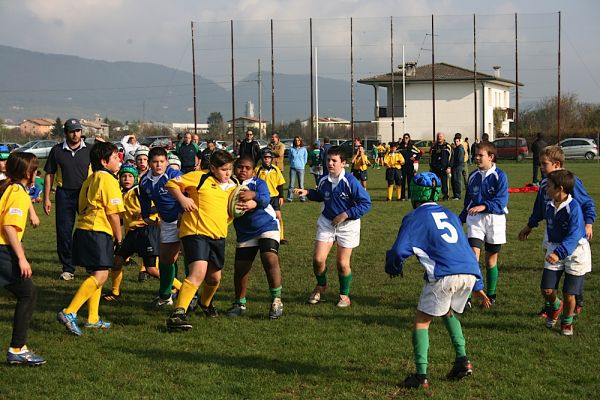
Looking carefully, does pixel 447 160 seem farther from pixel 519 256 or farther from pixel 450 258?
pixel 450 258

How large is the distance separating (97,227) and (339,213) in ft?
8.96

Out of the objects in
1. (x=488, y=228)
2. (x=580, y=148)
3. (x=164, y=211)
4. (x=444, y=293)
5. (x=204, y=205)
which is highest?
(x=580, y=148)

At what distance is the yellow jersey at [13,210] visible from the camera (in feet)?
21.7

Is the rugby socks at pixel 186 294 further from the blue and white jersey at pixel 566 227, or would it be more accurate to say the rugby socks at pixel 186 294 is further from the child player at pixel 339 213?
the blue and white jersey at pixel 566 227

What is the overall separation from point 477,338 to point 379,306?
1709 millimetres

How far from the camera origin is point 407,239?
19.8 feet

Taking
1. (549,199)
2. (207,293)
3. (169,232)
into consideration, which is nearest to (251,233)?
(207,293)

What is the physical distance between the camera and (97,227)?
807 cm

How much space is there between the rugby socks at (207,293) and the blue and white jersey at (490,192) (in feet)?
9.63

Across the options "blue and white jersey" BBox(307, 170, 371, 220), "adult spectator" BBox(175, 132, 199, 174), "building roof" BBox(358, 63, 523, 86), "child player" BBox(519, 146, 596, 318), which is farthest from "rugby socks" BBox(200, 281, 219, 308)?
"building roof" BBox(358, 63, 523, 86)

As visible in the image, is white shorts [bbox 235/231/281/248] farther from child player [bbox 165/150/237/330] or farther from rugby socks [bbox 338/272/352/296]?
rugby socks [bbox 338/272/352/296]

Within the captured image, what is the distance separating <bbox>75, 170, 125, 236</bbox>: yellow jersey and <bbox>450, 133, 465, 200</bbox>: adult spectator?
15894 millimetres

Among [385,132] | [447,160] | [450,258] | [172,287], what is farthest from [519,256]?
[385,132]

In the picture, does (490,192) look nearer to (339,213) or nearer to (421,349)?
(339,213)
